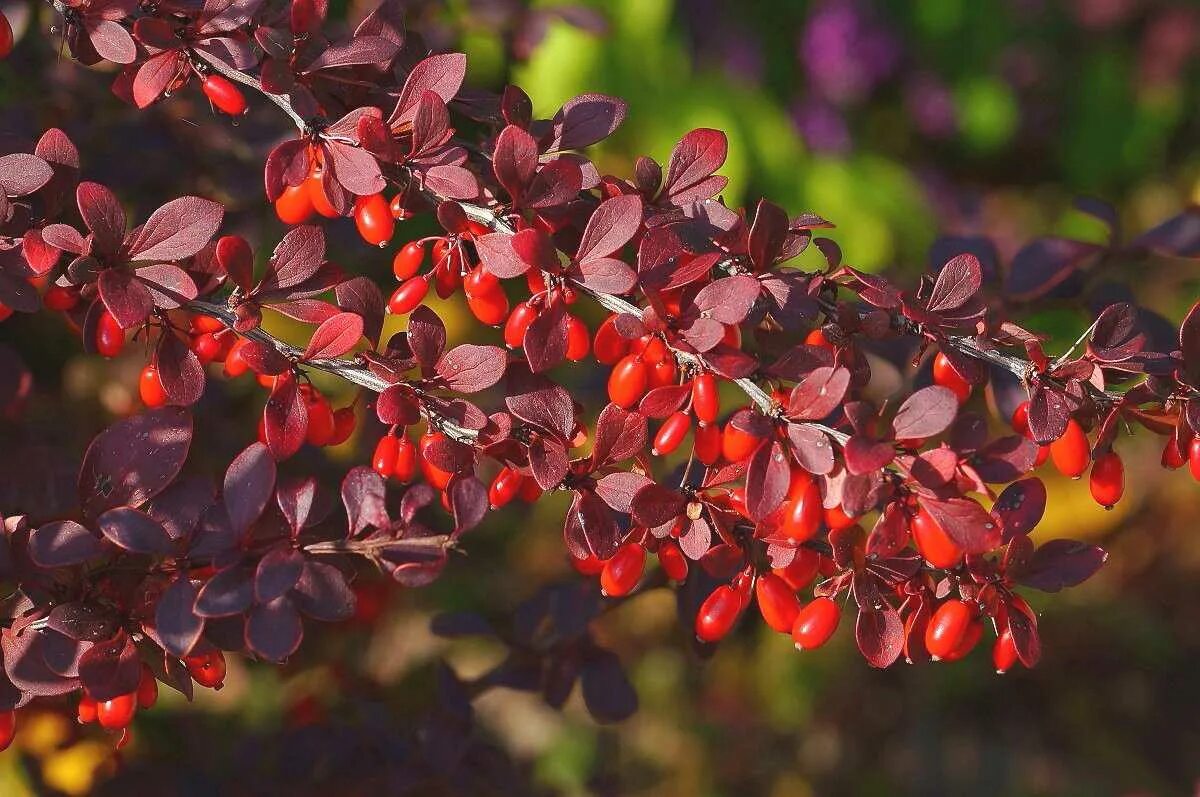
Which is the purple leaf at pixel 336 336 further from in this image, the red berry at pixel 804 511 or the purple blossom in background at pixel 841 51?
the purple blossom in background at pixel 841 51

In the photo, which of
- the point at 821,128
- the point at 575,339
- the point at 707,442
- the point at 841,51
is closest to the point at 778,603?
the point at 707,442

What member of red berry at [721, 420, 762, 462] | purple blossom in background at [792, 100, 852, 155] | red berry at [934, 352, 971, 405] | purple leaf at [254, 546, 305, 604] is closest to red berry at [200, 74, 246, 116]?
purple leaf at [254, 546, 305, 604]

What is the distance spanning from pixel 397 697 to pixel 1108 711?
5.23 ft

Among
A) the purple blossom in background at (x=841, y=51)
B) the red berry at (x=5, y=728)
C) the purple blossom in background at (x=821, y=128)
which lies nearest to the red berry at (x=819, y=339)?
the red berry at (x=5, y=728)

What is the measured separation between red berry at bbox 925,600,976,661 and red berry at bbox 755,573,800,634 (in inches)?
3.9

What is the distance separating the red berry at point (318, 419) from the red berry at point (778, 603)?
344mm

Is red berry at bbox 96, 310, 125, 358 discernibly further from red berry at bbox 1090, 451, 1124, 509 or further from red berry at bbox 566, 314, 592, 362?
red berry at bbox 1090, 451, 1124, 509

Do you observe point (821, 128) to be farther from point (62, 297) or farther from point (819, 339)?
point (62, 297)

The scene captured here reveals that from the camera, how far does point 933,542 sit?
72cm

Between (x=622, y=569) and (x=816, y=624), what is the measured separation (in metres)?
0.14

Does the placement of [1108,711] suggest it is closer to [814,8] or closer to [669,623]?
[669,623]

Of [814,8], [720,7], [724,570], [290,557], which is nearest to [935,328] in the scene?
[724,570]

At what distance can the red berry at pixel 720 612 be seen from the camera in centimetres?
82

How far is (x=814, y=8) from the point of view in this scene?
3178mm
